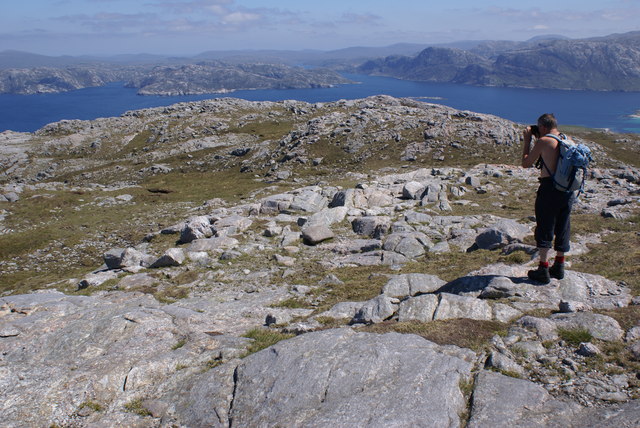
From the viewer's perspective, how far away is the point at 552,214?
10.9 metres

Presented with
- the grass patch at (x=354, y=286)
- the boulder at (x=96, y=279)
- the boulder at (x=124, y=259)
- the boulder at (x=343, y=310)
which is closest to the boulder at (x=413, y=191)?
the grass patch at (x=354, y=286)

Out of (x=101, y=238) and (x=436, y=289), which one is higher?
(x=436, y=289)

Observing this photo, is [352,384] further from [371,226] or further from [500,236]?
[371,226]

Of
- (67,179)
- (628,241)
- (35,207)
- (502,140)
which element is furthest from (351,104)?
(628,241)

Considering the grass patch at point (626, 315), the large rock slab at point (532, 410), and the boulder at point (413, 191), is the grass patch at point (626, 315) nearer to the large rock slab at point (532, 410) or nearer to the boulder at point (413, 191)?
the large rock slab at point (532, 410)

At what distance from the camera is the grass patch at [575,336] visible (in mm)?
8016

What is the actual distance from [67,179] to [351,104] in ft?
246

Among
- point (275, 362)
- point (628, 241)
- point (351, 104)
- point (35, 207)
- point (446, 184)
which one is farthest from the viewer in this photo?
point (351, 104)

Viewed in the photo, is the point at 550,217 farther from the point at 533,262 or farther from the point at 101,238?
the point at 101,238

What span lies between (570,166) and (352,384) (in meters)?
8.51

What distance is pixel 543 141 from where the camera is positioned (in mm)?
10609

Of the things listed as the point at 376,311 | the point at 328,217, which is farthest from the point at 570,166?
the point at 328,217

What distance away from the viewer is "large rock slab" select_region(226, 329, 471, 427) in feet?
21.3

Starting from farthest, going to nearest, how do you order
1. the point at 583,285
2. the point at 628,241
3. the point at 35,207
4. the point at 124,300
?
1. the point at 35,207
2. the point at 628,241
3. the point at 124,300
4. the point at 583,285
